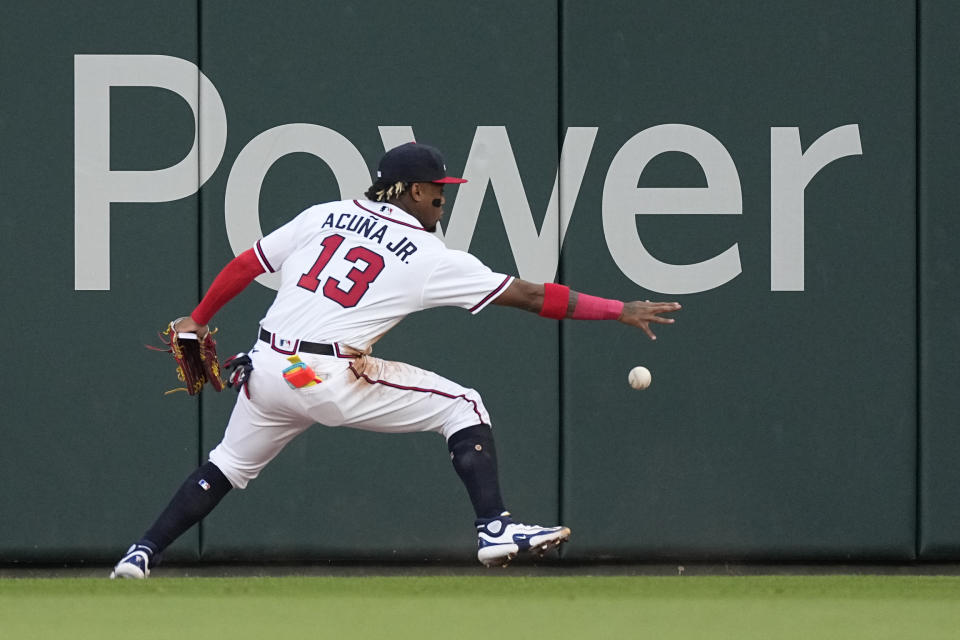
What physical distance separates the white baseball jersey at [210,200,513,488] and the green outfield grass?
0.69 meters

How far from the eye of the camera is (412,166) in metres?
5.33

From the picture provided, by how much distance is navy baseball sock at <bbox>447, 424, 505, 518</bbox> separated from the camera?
200 inches

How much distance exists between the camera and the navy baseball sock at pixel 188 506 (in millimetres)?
5293

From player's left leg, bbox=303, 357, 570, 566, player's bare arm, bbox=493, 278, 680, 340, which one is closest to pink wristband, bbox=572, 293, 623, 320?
player's bare arm, bbox=493, 278, 680, 340

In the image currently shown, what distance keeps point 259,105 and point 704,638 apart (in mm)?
3533

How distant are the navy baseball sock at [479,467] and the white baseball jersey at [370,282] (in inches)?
18.4

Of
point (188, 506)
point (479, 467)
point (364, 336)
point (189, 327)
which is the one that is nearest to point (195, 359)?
point (189, 327)

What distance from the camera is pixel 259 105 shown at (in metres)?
6.55

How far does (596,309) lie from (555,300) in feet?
0.50

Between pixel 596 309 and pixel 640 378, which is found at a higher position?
pixel 596 309

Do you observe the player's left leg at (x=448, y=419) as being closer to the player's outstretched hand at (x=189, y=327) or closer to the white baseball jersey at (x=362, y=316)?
the white baseball jersey at (x=362, y=316)

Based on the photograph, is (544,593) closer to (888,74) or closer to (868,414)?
(868,414)

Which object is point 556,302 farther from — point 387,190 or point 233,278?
point 233,278

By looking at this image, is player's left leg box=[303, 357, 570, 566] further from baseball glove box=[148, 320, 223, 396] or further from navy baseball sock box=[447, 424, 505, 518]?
baseball glove box=[148, 320, 223, 396]
